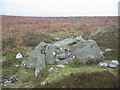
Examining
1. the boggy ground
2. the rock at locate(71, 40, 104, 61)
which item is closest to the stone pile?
the rock at locate(71, 40, 104, 61)

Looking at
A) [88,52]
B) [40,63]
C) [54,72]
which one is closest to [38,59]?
[40,63]

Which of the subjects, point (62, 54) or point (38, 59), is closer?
point (38, 59)

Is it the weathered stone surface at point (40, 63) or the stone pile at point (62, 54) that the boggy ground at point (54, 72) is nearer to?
the weathered stone surface at point (40, 63)

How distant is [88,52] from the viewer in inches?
509

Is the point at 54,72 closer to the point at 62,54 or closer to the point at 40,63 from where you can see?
the point at 40,63

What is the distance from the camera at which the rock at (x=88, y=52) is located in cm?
1263

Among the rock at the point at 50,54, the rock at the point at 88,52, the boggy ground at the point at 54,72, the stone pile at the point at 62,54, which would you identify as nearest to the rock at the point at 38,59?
the stone pile at the point at 62,54

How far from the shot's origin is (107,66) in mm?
11438

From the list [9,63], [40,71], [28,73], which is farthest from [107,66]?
[9,63]

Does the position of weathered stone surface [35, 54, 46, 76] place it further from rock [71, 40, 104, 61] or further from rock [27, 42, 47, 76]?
rock [71, 40, 104, 61]

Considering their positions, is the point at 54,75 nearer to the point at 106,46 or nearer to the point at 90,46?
the point at 90,46

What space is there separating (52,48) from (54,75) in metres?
3.86

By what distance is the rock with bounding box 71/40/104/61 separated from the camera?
12.6 meters

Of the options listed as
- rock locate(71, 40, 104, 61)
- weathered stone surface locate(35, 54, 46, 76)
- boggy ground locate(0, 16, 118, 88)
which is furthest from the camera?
rock locate(71, 40, 104, 61)
